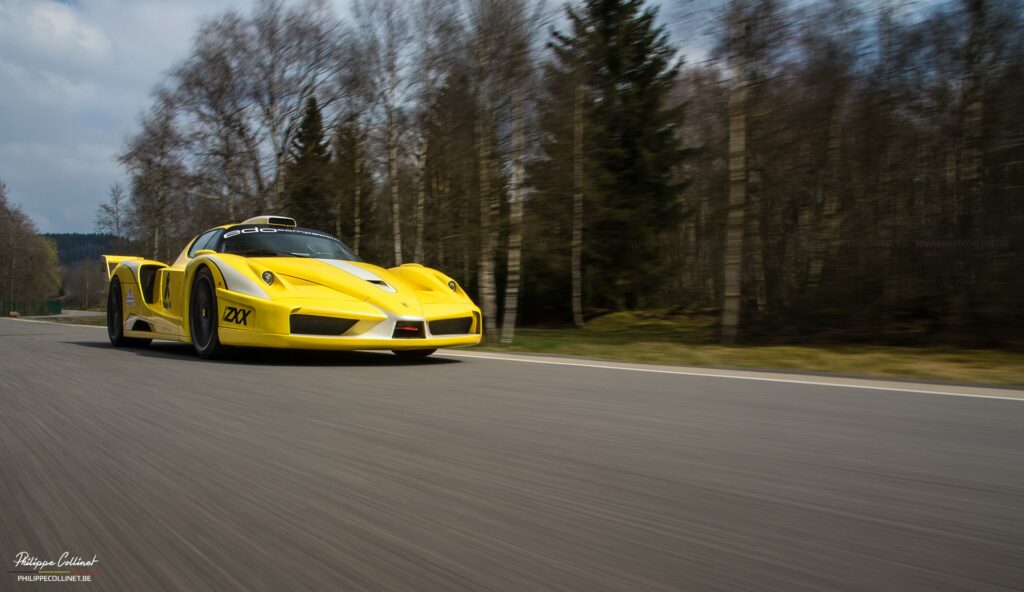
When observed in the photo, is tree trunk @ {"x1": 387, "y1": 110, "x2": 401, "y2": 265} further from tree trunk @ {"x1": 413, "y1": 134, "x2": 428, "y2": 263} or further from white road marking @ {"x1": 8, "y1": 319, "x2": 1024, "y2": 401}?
white road marking @ {"x1": 8, "y1": 319, "x2": 1024, "y2": 401}

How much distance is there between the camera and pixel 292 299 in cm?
595

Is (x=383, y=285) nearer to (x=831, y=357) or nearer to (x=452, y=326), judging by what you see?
(x=452, y=326)

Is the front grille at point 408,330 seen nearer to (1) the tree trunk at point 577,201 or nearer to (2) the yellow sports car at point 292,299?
(2) the yellow sports car at point 292,299

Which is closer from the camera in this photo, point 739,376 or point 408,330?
point 739,376

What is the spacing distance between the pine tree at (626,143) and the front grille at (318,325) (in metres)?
13.9

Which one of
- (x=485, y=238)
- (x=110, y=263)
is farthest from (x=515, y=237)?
(x=110, y=263)

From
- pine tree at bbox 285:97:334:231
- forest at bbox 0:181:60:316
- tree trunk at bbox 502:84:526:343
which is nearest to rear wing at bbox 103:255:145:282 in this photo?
tree trunk at bbox 502:84:526:343

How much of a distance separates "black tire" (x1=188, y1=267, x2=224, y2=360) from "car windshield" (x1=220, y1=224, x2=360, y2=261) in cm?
45

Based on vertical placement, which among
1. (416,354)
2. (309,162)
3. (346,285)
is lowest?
(416,354)

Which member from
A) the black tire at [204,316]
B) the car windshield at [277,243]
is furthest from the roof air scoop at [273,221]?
the black tire at [204,316]

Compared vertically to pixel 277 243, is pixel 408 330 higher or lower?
lower

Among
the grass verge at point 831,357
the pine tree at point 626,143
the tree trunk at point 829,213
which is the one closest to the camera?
the grass verge at point 831,357

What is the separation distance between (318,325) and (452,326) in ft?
4.19

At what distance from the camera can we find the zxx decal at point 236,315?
6078 mm
